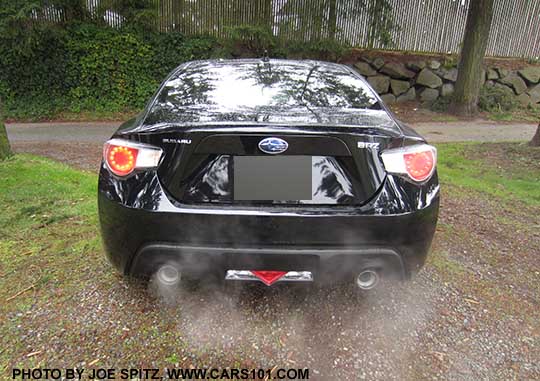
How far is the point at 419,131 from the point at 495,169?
11.4 feet

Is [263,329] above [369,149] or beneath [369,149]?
beneath

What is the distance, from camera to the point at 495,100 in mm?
11164

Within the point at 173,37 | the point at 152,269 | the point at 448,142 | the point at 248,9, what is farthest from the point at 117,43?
the point at 152,269

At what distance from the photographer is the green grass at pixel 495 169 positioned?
4602mm

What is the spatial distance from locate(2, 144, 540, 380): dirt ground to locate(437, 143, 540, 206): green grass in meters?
2.08

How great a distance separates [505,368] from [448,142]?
6.30 metres

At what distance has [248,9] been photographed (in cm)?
1112

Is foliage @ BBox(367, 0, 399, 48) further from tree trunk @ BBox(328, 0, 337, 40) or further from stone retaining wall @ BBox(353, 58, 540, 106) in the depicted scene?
tree trunk @ BBox(328, 0, 337, 40)

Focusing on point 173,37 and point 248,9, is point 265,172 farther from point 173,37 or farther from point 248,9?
point 248,9

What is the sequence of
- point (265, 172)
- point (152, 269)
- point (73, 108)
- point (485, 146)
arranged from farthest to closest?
point (73, 108) < point (485, 146) < point (152, 269) < point (265, 172)

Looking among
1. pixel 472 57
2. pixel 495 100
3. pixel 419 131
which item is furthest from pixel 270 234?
pixel 495 100

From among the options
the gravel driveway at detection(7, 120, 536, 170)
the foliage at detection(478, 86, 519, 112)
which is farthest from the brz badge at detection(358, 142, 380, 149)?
the foliage at detection(478, 86, 519, 112)

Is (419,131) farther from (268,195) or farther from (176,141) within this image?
(176,141)

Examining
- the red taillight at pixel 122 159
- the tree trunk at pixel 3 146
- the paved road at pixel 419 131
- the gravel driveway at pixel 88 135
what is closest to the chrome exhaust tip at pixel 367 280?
the red taillight at pixel 122 159
